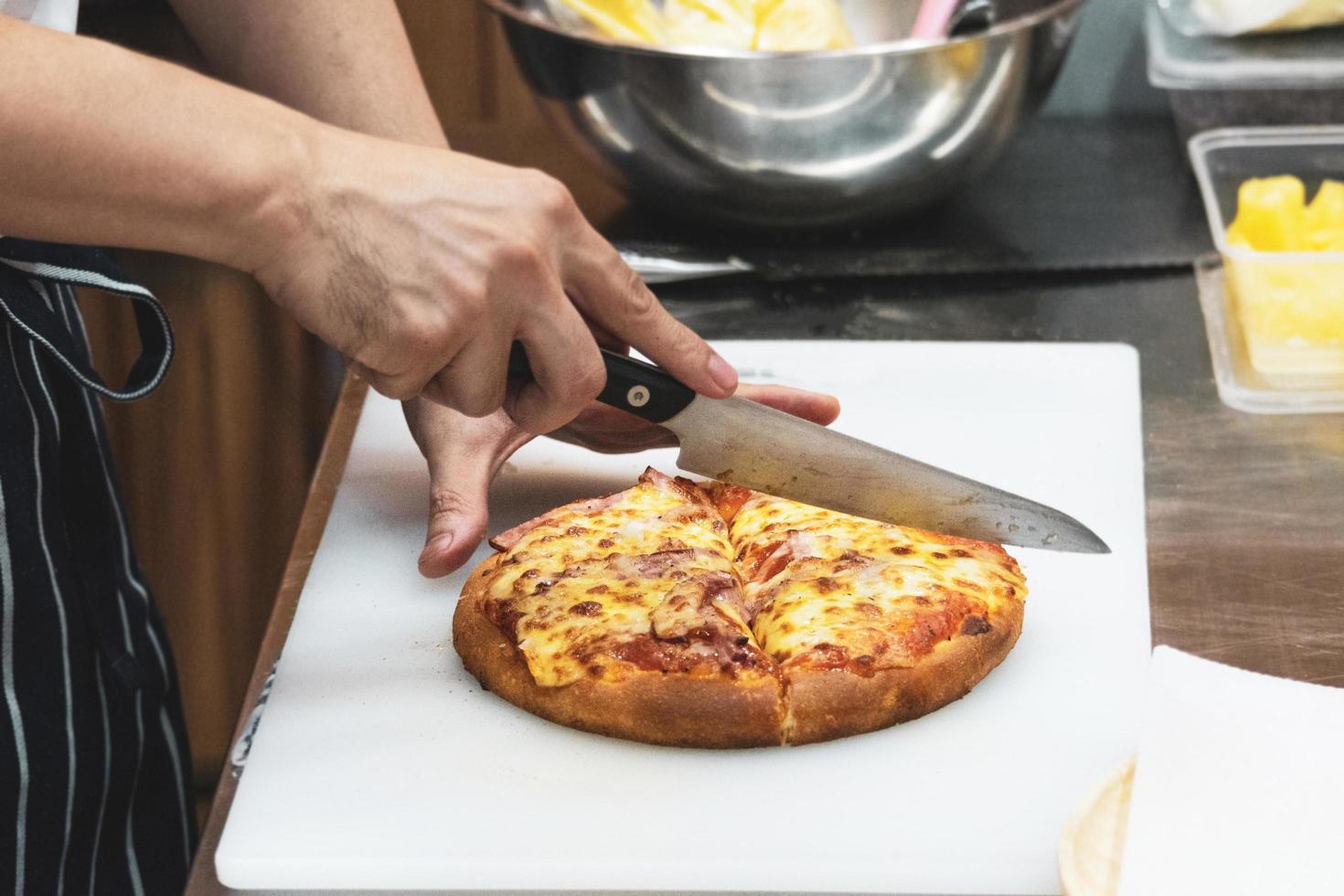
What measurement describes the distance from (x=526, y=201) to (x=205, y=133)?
0.20 metres

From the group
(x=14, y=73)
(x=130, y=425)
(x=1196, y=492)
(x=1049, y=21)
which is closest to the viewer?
(x=14, y=73)

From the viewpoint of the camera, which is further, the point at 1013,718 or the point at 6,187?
the point at 1013,718

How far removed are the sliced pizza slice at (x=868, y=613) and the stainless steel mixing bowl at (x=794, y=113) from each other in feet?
1.68

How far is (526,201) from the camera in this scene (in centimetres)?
100

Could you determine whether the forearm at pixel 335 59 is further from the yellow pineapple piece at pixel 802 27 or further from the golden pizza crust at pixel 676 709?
the golden pizza crust at pixel 676 709

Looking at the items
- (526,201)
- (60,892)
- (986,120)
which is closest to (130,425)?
(60,892)

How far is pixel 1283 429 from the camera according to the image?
146cm

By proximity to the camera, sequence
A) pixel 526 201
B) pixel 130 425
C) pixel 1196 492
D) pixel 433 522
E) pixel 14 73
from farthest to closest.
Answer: pixel 130 425 < pixel 1196 492 < pixel 433 522 < pixel 526 201 < pixel 14 73

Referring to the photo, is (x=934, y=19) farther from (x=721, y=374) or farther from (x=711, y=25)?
(x=721, y=374)

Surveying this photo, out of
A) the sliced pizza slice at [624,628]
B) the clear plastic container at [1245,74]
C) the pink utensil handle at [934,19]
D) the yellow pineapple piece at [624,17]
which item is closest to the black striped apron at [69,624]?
the sliced pizza slice at [624,628]

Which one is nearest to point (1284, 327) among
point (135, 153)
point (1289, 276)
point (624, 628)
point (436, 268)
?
point (1289, 276)

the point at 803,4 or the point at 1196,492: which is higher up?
the point at 803,4

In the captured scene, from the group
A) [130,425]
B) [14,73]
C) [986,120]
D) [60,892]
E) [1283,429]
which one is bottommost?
[130,425]

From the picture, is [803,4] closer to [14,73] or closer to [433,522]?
[433,522]
